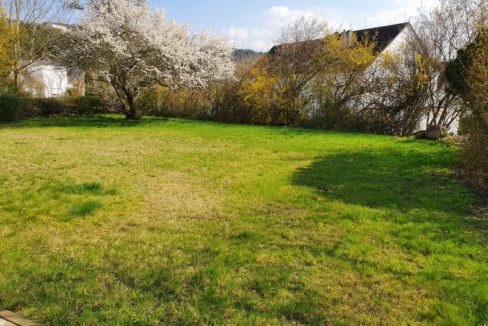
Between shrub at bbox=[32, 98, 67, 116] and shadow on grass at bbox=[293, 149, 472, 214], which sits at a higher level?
shrub at bbox=[32, 98, 67, 116]

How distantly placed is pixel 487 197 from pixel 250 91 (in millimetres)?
13332

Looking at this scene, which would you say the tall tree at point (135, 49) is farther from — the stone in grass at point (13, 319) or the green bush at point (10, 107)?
the stone in grass at point (13, 319)

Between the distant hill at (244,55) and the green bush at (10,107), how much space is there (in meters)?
10.3

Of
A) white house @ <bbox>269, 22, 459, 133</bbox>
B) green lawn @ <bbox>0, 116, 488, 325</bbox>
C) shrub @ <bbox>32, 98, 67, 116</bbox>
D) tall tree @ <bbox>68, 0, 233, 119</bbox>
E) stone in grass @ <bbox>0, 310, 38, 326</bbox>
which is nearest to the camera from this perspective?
stone in grass @ <bbox>0, 310, 38, 326</bbox>

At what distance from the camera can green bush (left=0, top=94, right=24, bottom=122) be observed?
16.4m

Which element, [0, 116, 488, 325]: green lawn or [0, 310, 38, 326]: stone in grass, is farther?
[0, 116, 488, 325]: green lawn

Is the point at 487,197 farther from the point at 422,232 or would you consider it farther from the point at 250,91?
the point at 250,91

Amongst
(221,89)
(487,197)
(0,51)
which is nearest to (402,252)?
(487,197)

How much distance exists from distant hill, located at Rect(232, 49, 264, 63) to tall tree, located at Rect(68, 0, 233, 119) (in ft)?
8.92

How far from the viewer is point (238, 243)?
13.8 ft

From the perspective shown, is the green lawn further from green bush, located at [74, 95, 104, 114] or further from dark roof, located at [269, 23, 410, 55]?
dark roof, located at [269, 23, 410, 55]

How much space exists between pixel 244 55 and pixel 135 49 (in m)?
7.37

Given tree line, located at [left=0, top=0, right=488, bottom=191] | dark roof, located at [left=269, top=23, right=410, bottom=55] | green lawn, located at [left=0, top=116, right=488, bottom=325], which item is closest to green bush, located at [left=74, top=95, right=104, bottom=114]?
tree line, located at [left=0, top=0, right=488, bottom=191]

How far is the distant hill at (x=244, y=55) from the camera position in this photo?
1989cm
